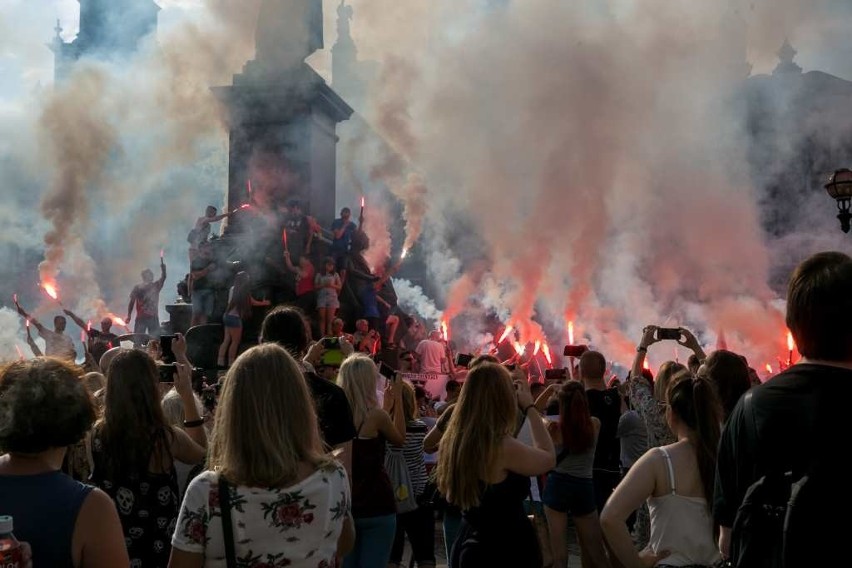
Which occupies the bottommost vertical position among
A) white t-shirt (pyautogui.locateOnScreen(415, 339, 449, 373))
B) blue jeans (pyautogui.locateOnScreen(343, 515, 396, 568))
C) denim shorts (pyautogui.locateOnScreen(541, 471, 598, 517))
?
blue jeans (pyautogui.locateOnScreen(343, 515, 396, 568))

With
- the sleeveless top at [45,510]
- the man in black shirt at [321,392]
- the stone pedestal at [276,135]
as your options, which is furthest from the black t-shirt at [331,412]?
the stone pedestal at [276,135]

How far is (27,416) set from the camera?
8.25 ft

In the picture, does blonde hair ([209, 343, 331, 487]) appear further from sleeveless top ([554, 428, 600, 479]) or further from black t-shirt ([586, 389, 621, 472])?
black t-shirt ([586, 389, 621, 472])

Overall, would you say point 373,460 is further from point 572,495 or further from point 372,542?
point 572,495

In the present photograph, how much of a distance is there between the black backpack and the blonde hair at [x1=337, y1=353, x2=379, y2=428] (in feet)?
9.89

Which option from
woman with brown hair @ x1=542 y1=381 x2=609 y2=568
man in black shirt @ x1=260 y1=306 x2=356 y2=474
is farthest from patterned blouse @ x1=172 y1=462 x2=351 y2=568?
woman with brown hair @ x1=542 y1=381 x2=609 y2=568

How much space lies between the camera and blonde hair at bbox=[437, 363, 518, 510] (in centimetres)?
383

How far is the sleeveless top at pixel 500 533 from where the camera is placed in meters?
3.80

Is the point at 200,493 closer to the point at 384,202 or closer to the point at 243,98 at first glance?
the point at 243,98

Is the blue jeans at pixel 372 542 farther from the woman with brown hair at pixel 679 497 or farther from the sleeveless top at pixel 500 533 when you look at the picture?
the woman with brown hair at pixel 679 497

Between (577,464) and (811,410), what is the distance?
12.7 feet

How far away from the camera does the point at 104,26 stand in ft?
190

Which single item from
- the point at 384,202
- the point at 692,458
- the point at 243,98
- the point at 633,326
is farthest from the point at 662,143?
the point at 692,458

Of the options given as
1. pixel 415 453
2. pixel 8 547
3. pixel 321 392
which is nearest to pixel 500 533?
pixel 321 392
